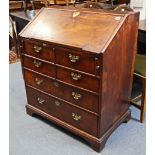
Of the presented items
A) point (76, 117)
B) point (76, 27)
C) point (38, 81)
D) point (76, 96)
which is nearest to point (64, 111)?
point (76, 117)

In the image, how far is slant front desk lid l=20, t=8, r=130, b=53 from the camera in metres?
1.51

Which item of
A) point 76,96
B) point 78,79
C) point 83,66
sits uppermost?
point 83,66

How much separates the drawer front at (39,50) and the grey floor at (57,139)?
660mm

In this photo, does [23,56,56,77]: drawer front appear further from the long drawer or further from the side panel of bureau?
the side panel of bureau

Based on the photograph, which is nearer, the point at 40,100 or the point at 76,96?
the point at 76,96

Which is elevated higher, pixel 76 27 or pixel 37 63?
pixel 76 27

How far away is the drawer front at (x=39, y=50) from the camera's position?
1731 mm

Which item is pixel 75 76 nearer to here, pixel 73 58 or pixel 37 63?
pixel 73 58

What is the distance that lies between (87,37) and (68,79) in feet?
1.14

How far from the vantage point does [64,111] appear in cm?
187

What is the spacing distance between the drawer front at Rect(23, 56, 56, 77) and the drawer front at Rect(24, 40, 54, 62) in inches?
2.0

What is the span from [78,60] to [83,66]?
0.18 ft

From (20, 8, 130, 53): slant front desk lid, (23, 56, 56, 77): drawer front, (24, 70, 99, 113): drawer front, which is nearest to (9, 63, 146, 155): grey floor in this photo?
(24, 70, 99, 113): drawer front

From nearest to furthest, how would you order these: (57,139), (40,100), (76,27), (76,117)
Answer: (76,27) < (76,117) < (57,139) < (40,100)
